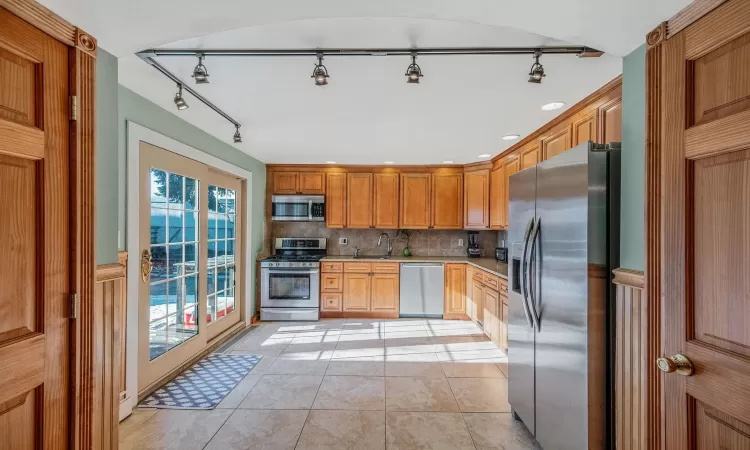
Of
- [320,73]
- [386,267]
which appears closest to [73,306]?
[320,73]

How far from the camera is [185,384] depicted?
2.90 m

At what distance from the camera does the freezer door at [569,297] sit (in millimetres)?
1631

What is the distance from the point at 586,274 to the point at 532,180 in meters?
0.71

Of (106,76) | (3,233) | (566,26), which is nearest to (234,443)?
(3,233)

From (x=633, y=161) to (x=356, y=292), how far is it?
4010 millimetres

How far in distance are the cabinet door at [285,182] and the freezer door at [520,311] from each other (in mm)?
3591

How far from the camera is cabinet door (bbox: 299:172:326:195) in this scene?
528cm

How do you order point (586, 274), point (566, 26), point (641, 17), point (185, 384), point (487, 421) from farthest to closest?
point (185, 384)
point (487, 421)
point (586, 274)
point (566, 26)
point (641, 17)

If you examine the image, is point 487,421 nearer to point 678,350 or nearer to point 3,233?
point 678,350

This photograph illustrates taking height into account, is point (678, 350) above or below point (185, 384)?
above

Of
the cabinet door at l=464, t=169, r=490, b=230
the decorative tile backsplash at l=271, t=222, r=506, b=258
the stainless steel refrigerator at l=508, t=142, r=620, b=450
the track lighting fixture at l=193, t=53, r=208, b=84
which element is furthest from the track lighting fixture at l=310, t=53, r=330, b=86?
the decorative tile backsplash at l=271, t=222, r=506, b=258

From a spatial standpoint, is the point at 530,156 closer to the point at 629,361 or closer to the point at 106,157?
the point at 629,361

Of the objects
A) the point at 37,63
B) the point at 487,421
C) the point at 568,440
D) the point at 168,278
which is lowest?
the point at 487,421

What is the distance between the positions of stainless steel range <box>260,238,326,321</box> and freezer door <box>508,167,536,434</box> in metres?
3.07
